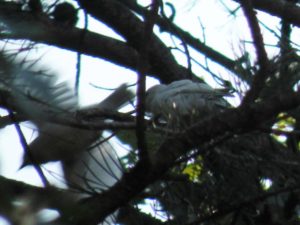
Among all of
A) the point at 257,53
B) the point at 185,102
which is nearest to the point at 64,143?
the point at 185,102

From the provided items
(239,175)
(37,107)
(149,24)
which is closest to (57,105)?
(37,107)

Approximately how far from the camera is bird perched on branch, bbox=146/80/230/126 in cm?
151

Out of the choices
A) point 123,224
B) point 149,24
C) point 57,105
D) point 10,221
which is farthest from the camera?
point 123,224

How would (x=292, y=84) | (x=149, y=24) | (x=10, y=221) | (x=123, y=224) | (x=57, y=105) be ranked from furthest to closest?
(x=123, y=224) < (x=292, y=84) < (x=149, y=24) < (x=57, y=105) < (x=10, y=221)

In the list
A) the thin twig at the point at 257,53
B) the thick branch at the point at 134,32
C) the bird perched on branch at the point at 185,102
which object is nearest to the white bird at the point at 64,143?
the bird perched on branch at the point at 185,102

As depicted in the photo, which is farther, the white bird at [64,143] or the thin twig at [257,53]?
the white bird at [64,143]

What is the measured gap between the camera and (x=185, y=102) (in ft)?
6.20

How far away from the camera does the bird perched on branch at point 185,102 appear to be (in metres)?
1.51

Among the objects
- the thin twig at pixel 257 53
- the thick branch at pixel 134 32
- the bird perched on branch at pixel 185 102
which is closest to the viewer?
the thin twig at pixel 257 53

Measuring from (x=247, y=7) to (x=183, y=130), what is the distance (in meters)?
0.29

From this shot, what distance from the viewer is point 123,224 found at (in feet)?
5.95

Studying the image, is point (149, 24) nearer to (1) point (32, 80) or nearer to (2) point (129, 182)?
(2) point (129, 182)

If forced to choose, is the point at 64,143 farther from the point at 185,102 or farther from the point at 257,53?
the point at 257,53

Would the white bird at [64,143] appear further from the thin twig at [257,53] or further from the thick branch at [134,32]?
the thick branch at [134,32]
